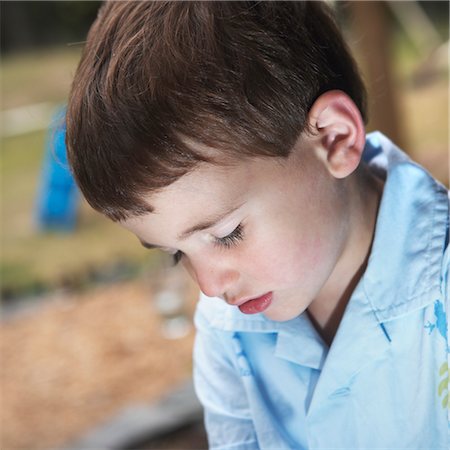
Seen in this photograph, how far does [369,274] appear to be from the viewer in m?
1.30

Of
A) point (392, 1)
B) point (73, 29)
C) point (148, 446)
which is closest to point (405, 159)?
point (148, 446)

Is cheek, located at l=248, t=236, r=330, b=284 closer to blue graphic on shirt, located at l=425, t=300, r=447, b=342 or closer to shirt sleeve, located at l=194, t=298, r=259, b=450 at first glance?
blue graphic on shirt, located at l=425, t=300, r=447, b=342

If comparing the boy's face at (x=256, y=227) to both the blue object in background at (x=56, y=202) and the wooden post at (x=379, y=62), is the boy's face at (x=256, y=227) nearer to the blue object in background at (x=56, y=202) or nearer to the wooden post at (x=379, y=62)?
the wooden post at (x=379, y=62)

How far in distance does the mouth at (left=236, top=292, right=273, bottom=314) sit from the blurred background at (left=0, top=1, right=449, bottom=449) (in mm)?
388

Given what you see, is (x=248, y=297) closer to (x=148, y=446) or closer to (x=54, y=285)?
(x=148, y=446)

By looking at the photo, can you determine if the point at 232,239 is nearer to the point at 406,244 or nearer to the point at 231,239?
the point at 231,239

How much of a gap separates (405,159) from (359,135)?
0.37 feet

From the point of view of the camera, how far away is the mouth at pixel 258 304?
127 cm

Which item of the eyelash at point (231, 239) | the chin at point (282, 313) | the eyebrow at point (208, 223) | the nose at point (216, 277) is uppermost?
the eyebrow at point (208, 223)

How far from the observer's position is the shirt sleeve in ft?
4.99

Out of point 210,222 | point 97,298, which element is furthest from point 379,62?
point 210,222

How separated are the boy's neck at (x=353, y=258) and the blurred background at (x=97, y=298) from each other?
336 mm

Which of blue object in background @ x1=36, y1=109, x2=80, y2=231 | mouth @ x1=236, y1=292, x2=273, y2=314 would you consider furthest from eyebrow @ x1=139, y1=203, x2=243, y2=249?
blue object in background @ x1=36, y1=109, x2=80, y2=231

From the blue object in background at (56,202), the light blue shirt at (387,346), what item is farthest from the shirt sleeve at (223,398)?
the blue object in background at (56,202)
